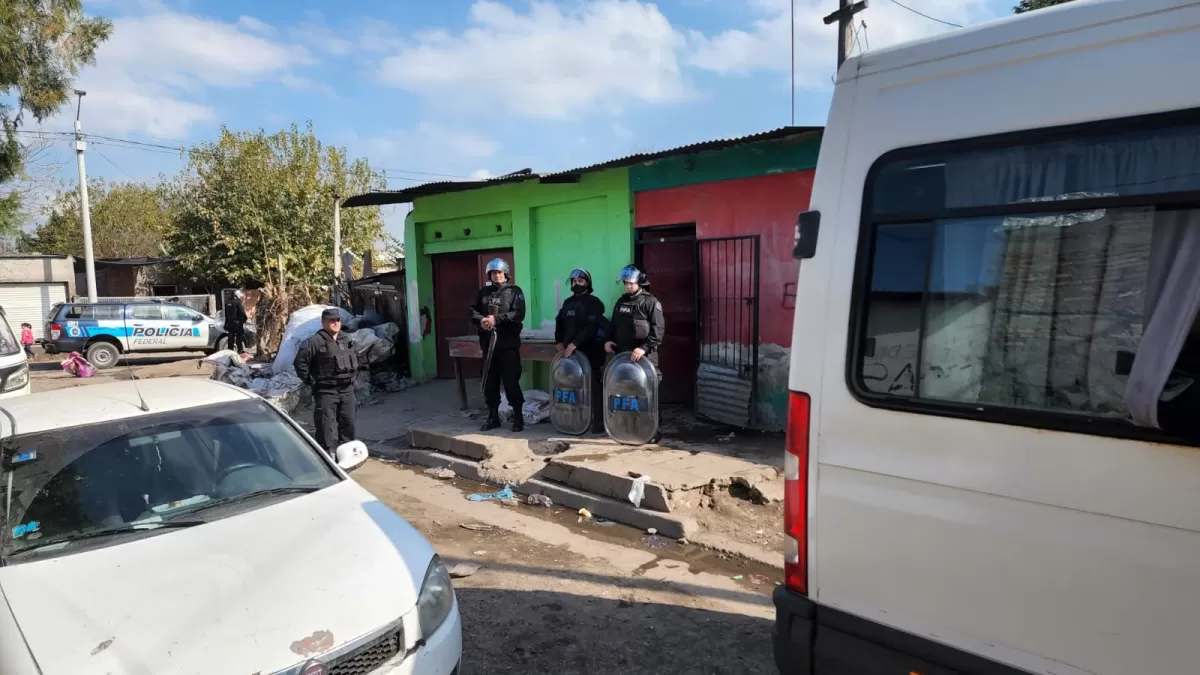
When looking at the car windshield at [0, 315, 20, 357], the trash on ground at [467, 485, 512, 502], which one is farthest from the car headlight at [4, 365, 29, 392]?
the trash on ground at [467, 485, 512, 502]

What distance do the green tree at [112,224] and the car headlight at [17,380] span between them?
31.8 meters

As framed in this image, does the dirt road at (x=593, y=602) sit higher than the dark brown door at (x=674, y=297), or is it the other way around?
the dark brown door at (x=674, y=297)

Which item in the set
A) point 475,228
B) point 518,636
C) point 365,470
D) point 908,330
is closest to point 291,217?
point 475,228

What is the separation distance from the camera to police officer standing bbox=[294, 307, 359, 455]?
252 inches

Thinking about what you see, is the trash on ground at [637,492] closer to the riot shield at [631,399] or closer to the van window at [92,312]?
the riot shield at [631,399]

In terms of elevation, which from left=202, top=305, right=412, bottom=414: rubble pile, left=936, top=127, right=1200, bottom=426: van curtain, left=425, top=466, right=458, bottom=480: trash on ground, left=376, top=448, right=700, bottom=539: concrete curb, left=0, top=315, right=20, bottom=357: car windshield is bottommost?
left=425, top=466, right=458, bottom=480: trash on ground

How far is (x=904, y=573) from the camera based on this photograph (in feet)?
6.93

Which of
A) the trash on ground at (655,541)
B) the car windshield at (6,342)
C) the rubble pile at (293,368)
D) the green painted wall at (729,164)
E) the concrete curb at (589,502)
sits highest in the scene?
the green painted wall at (729,164)

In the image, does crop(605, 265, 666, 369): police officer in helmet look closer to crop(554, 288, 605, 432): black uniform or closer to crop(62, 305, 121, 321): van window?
crop(554, 288, 605, 432): black uniform

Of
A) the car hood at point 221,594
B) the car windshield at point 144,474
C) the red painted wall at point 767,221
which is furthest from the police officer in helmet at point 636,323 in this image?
the car hood at point 221,594

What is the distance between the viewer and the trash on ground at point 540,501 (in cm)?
595

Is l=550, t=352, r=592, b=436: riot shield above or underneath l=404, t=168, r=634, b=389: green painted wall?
underneath

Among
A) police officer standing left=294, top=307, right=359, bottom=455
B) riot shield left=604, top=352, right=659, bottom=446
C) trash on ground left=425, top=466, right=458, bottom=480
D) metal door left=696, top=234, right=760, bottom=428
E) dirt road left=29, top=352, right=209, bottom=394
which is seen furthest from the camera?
dirt road left=29, top=352, right=209, bottom=394

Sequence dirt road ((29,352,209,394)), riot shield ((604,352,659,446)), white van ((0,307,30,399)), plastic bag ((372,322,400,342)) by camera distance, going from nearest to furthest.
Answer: riot shield ((604,352,659,446)) → white van ((0,307,30,399)) → plastic bag ((372,322,400,342)) → dirt road ((29,352,209,394))
